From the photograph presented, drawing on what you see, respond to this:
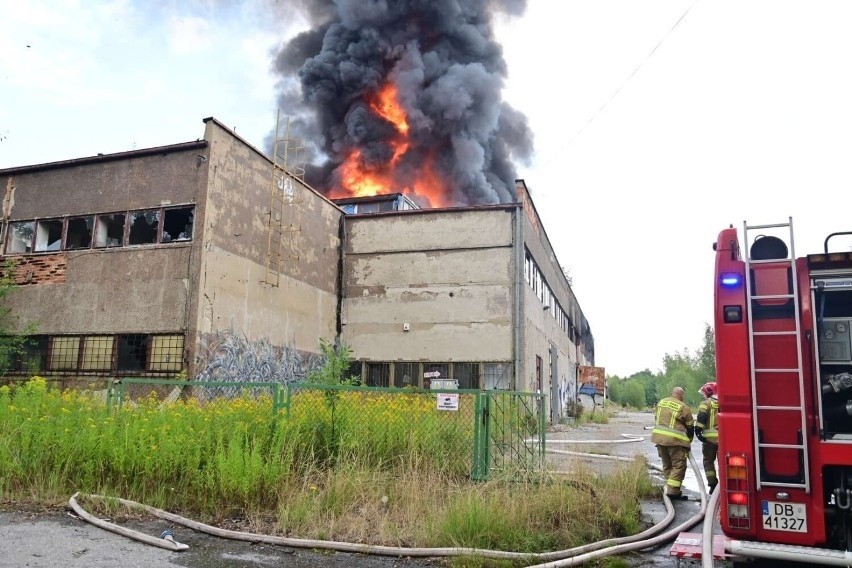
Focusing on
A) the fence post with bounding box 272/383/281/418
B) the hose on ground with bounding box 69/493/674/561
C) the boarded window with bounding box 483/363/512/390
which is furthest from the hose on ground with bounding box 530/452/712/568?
the boarded window with bounding box 483/363/512/390

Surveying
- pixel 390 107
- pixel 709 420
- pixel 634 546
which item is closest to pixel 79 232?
pixel 709 420

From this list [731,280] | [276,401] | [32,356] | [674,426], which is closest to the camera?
[731,280]

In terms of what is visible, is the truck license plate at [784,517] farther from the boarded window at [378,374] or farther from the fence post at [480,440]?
the boarded window at [378,374]

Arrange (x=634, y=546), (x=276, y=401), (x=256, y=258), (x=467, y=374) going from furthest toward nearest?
(x=467, y=374) < (x=256, y=258) < (x=276, y=401) < (x=634, y=546)

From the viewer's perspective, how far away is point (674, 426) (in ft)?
30.1

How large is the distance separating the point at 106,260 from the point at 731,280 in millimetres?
16308

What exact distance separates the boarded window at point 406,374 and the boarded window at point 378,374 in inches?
11.4

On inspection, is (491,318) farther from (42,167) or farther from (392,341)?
(42,167)

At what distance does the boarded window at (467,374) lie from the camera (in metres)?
21.1

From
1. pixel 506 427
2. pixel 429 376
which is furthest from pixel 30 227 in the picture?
pixel 506 427

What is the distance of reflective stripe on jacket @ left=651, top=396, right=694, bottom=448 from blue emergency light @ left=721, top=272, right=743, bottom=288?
4.81 meters

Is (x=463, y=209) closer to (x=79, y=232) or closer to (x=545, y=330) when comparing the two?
(x=545, y=330)

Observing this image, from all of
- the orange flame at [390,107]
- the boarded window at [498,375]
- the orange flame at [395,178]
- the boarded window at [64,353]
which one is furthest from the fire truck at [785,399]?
the orange flame at [390,107]

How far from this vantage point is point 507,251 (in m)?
21.3
